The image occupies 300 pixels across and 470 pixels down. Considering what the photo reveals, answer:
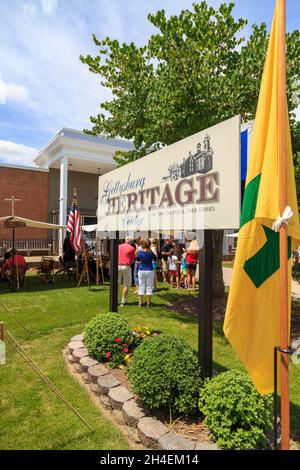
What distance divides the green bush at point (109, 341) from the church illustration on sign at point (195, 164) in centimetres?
229

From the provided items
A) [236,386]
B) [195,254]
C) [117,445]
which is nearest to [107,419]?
[117,445]

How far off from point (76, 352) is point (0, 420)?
1.53 metres

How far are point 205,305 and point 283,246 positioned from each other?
1365 millimetres

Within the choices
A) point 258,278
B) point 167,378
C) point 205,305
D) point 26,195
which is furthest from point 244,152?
point 26,195

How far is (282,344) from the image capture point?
2.29 m

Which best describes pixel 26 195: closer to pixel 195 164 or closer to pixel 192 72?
pixel 192 72

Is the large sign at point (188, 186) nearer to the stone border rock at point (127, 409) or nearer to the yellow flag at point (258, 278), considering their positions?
the yellow flag at point (258, 278)

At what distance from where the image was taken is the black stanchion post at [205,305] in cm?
340

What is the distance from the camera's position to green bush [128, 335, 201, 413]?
10.4 ft

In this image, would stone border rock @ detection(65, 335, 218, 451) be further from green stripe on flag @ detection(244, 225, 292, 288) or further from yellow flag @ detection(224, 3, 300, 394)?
green stripe on flag @ detection(244, 225, 292, 288)

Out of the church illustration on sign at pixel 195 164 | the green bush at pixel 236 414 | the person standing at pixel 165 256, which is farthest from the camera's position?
the person standing at pixel 165 256

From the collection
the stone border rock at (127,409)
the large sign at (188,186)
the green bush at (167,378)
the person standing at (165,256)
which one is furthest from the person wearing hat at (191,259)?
the green bush at (167,378)

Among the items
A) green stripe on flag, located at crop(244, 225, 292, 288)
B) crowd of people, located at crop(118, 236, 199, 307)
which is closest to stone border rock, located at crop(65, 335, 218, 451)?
green stripe on flag, located at crop(244, 225, 292, 288)

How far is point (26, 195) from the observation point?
21.9 meters
